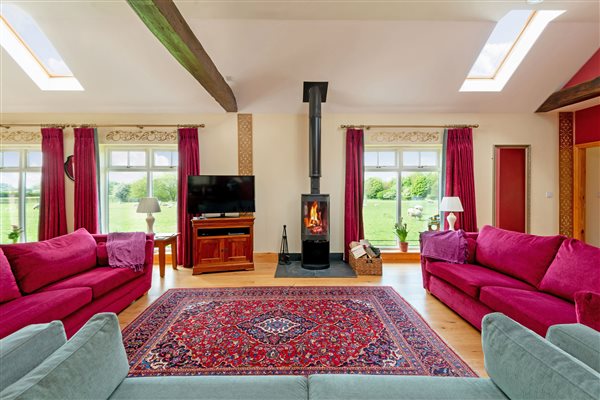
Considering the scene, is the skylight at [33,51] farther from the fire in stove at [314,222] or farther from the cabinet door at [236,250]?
the fire in stove at [314,222]

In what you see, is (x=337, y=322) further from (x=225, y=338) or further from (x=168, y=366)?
(x=168, y=366)

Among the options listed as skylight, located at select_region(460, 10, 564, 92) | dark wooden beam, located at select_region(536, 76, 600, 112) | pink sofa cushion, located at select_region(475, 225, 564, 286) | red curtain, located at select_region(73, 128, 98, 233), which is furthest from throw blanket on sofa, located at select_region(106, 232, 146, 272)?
dark wooden beam, located at select_region(536, 76, 600, 112)

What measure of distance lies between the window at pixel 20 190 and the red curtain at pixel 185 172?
2.65 metres

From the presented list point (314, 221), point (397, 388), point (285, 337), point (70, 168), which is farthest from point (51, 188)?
point (397, 388)

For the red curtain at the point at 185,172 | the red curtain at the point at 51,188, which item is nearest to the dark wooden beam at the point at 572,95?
the red curtain at the point at 185,172

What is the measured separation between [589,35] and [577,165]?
7.14ft

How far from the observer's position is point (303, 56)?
3.76 metres

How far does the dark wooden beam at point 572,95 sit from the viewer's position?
12.6ft

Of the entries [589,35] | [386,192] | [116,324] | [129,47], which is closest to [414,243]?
[386,192]

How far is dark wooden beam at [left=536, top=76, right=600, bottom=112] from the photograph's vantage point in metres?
3.85

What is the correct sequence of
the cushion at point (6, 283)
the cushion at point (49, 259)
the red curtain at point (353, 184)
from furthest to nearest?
the red curtain at point (353, 184) → the cushion at point (49, 259) → the cushion at point (6, 283)

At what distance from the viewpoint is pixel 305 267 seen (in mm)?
4328

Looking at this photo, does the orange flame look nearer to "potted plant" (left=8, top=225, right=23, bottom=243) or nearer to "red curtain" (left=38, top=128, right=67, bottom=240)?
"red curtain" (left=38, top=128, right=67, bottom=240)

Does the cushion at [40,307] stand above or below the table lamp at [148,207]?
below
